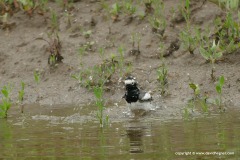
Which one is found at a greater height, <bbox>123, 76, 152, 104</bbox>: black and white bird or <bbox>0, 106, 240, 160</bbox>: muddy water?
<bbox>123, 76, 152, 104</bbox>: black and white bird

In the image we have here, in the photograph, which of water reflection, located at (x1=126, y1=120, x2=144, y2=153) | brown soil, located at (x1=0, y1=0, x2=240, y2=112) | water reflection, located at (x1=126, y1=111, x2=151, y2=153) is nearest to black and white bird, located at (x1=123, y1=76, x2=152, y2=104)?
water reflection, located at (x1=126, y1=111, x2=151, y2=153)

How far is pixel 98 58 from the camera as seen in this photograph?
35.0 feet

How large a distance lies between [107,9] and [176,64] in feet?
6.76

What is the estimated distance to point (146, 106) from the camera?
867 centimetres

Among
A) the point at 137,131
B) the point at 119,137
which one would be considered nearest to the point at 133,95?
the point at 137,131

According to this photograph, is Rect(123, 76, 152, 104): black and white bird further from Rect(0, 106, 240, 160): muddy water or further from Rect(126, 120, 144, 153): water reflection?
Rect(126, 120, 144, 153): water reflection

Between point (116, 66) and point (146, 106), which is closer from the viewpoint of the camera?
point (146, 106)

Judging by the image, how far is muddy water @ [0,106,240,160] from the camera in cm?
576

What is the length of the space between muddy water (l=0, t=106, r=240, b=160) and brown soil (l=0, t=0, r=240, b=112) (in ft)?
4.28

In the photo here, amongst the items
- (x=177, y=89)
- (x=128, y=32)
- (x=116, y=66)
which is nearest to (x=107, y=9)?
(x=128, y=32)

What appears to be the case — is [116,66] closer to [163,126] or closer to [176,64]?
[176,64]

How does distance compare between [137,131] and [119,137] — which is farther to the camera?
[137,131]

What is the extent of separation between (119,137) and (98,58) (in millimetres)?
4115

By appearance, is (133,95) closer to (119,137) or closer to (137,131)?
(137,131)
